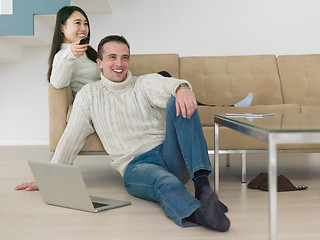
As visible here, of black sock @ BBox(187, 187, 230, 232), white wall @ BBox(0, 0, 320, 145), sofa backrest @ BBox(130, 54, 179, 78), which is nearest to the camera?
black sock @ BBox(187, 187, 230, 232)

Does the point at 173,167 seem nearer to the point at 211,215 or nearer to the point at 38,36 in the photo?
the point at 211,215

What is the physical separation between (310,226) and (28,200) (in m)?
1.21

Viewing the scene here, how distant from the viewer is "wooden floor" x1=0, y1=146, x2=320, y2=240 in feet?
4.48

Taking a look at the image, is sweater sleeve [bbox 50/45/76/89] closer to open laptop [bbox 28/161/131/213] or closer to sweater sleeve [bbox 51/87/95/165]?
sweater sleeve [bbox 51/87/95/165]

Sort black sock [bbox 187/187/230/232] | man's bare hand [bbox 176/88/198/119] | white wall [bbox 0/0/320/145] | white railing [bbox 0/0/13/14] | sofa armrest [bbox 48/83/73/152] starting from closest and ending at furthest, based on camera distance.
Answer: black sock [bbox 187/187/230/232] → man's bare hand [bbox 176/88/198/119] → sofa armrest [bbox 48/83/73/152] → white railing [bbox 0/0/13/14] → white wall [bbox 0/0/320/145]

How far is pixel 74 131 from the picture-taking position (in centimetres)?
199

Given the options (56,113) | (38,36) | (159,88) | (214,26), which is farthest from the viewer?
(214,26)

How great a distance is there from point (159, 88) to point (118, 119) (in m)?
0.26

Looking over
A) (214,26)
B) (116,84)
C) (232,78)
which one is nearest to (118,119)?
(116,84)

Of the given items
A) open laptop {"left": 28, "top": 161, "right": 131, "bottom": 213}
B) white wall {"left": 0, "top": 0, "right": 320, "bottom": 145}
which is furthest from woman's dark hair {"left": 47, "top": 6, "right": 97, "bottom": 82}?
white wall {"left": 0, "top": 0, "right": 320, "bottom": 145}

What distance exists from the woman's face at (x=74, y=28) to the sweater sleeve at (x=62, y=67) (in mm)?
288

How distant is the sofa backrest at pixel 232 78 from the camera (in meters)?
3.01

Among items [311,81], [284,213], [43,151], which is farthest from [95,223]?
[43,151]

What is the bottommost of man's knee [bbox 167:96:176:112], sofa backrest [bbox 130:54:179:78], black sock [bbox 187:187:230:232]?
black sock [bbox 187:187:230:232]
